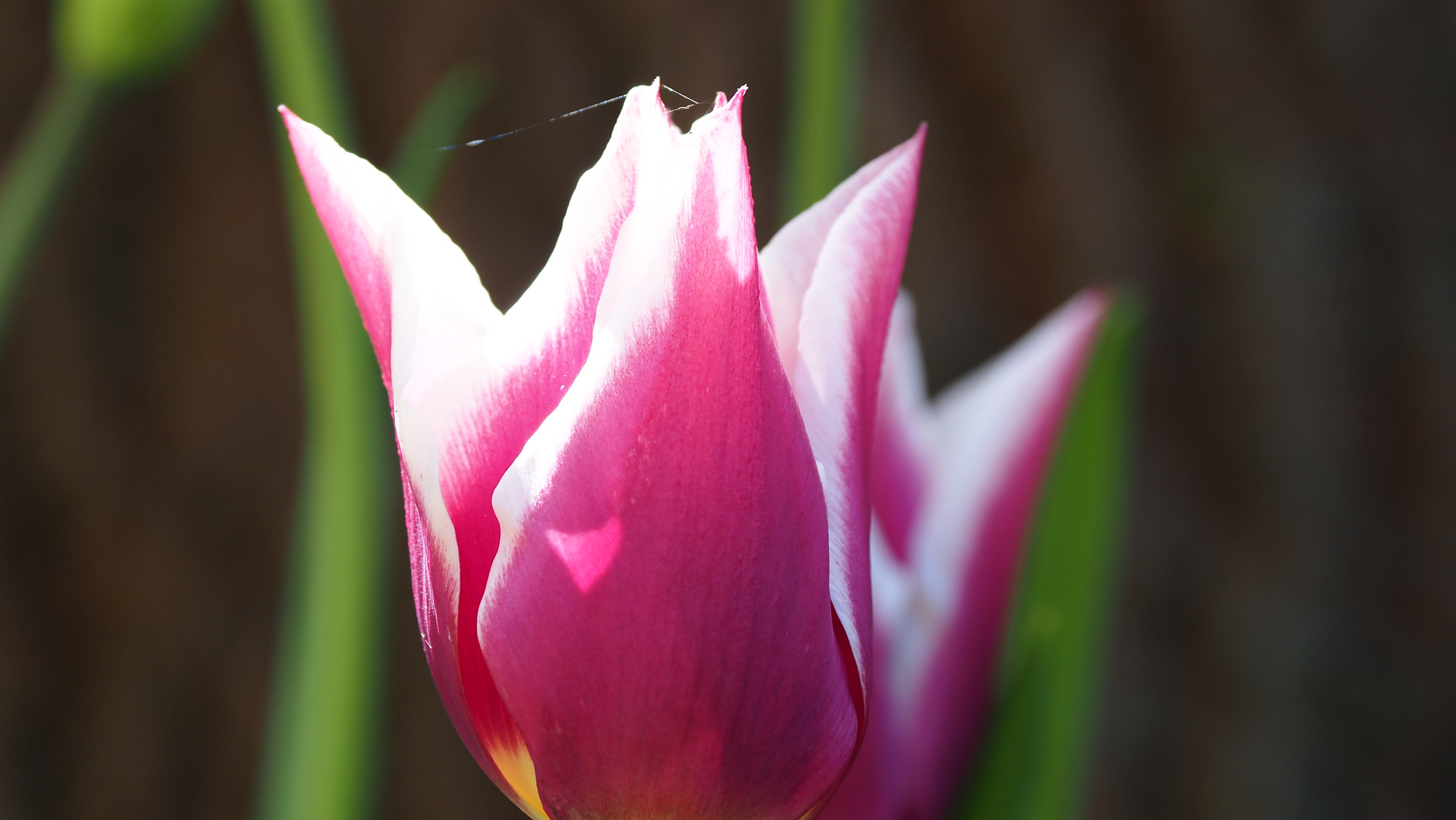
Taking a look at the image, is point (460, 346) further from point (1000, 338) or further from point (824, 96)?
point (1000, 338)

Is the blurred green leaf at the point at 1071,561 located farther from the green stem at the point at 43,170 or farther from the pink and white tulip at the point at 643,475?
the green stem at the point at 43,170

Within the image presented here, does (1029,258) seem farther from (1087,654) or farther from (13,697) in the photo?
(13,697)

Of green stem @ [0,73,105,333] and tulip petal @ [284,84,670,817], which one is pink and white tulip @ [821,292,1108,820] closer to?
tulip petal @ [284,84,670,817]

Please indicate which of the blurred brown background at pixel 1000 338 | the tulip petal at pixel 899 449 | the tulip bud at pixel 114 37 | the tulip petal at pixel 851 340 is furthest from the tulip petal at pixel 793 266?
the blurred brown background at pixel 1000 338

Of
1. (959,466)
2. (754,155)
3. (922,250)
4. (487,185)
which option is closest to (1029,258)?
(922,250)

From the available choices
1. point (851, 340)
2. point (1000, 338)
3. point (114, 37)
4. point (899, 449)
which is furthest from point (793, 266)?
point (1000, 338)
